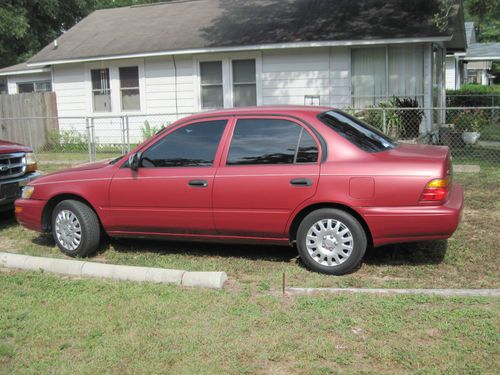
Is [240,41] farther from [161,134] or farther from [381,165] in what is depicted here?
[381,165]

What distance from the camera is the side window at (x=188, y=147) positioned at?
19.3 ft

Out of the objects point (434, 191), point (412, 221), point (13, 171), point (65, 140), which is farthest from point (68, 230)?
point (65, 140)

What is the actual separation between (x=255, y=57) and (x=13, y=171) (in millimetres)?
8619

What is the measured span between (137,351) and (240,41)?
1216 cm

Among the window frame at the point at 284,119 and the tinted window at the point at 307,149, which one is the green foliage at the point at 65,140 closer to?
the window frame at the point at 284,119

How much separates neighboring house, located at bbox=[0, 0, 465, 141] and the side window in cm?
804

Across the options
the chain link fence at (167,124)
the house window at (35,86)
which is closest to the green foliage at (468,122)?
the chain link fence at (167,124)

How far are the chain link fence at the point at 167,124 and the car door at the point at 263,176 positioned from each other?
5816 millimetres

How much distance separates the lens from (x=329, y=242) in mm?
5406

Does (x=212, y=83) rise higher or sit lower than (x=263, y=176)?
higher

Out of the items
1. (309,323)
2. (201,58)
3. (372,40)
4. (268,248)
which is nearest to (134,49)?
(201,58)

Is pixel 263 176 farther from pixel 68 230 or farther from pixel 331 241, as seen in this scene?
pixel 68 230

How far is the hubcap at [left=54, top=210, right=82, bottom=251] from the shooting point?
249 inches

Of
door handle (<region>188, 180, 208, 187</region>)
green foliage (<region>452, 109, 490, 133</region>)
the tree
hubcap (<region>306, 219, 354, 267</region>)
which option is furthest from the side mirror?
the tree
